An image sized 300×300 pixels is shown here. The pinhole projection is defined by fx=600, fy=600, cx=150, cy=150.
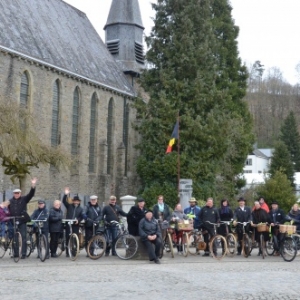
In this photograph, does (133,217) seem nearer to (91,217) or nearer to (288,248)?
(91,217)

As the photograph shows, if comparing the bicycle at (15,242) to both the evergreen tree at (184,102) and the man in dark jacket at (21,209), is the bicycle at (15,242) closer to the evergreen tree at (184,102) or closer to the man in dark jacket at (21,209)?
the man in dark jacket at (21,209)

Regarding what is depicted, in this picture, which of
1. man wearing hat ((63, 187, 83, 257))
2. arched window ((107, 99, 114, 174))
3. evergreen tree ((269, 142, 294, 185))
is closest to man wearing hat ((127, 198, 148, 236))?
man wearing hat ((63, 187, 83, 257))

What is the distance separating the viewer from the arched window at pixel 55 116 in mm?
33438

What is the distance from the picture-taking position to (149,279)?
11.2 metres

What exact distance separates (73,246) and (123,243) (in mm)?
1312

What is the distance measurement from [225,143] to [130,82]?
13.1m

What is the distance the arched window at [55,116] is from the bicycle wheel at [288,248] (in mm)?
19543

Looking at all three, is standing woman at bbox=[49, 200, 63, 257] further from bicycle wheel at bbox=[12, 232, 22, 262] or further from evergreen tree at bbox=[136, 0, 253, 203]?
evergreen tree at bbox=[136, 0, 253, 203]

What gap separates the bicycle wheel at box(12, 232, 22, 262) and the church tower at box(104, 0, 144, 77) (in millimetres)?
30942

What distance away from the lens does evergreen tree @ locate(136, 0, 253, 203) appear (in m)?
31.4

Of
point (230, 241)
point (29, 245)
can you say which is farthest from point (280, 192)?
point (29, 245)

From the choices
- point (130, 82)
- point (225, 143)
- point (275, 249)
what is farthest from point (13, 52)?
point (275, 249)

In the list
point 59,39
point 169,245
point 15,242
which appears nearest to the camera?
point 15,242

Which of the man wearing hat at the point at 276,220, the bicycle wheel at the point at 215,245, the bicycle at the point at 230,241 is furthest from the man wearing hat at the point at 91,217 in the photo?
the man wearing hat at the point at 276,220
